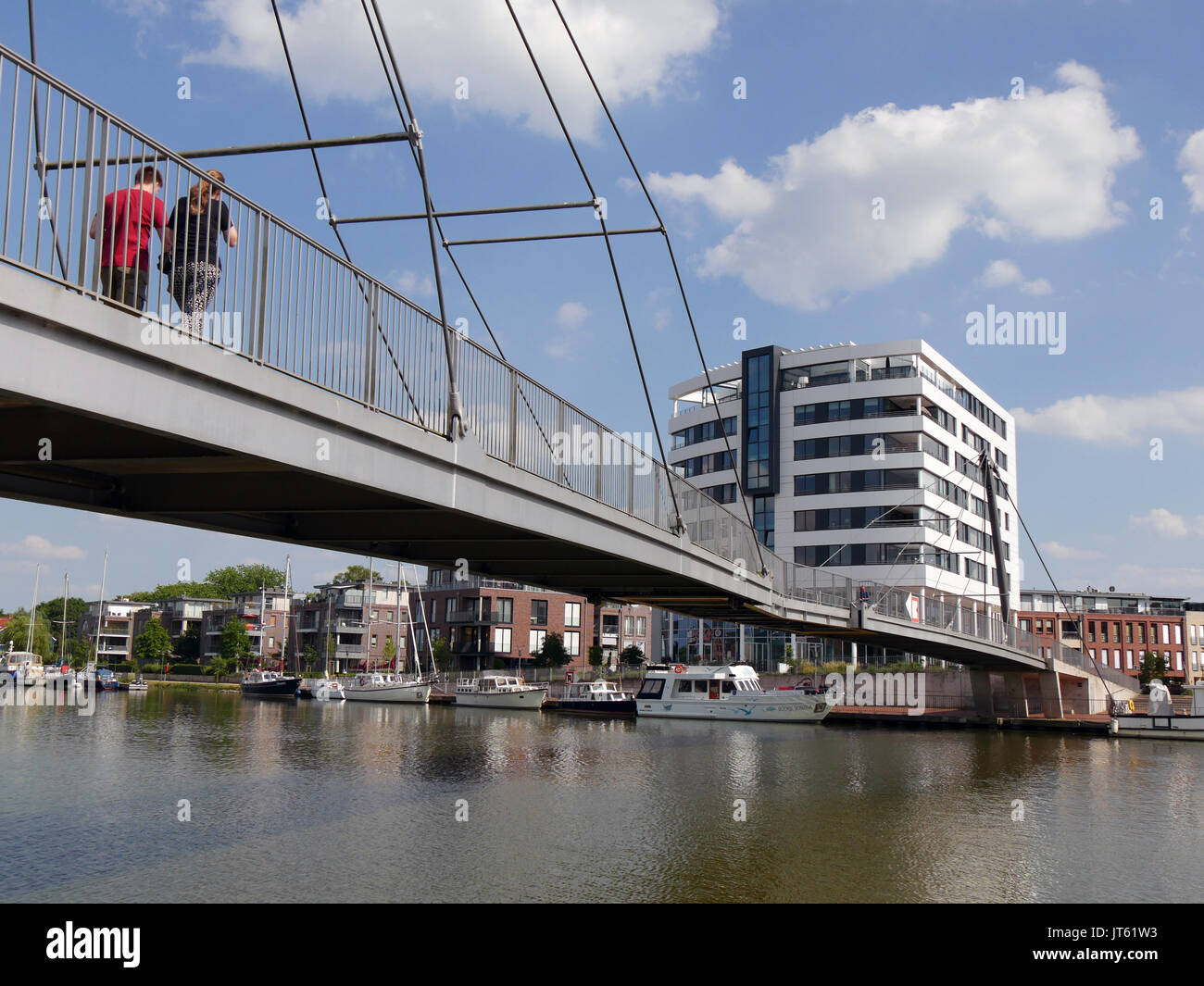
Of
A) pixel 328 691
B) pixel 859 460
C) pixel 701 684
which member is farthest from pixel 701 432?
pixel 328 691

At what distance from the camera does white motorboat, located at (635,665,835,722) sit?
173ft

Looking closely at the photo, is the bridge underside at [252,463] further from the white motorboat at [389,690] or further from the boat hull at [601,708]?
the white motorboat at [389,690]

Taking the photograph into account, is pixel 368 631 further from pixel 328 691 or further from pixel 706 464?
Result: pixel 706 464

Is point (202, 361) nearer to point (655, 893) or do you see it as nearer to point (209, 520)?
point (209, 520)

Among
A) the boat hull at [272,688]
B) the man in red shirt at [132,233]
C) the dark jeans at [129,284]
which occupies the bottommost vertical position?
the boat hull at [272,688]

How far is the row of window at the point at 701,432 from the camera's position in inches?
3285

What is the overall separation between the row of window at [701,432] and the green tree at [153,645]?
213 ft

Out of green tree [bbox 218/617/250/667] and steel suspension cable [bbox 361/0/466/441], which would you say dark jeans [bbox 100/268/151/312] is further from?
green tree [bbox 218/617/250/667]

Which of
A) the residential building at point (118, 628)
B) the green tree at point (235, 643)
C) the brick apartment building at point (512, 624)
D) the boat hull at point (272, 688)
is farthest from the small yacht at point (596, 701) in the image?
the residential building at point (118, 628)

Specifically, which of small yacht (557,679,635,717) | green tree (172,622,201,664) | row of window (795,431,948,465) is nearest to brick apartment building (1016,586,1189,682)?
row of window (795,431,948,465)

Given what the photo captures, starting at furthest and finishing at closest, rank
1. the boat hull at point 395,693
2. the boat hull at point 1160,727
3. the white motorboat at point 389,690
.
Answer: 1. the white motorboat at point 389,690
2. the boat hull at point 395,693
3. the boat hull at point 1160,727

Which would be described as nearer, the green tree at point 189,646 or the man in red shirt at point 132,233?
the man in red shirt at point 132,233

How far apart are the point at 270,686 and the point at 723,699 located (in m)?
44.1
